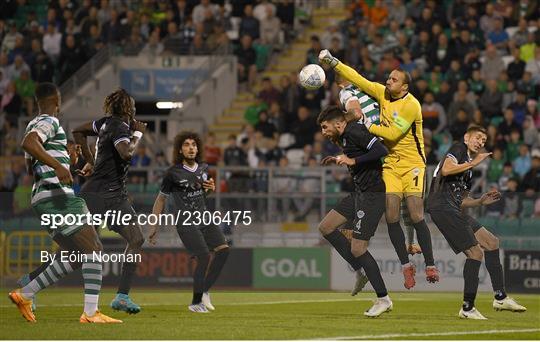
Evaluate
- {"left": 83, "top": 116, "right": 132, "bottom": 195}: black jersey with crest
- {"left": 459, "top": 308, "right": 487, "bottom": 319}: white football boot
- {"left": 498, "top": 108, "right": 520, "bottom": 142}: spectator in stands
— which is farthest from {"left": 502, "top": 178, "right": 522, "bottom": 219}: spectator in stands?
{"left": 83, "top": 116, "right": 132, "bottom": 195}: black jersey with crest

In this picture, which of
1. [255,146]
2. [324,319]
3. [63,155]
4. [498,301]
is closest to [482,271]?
[255,146]

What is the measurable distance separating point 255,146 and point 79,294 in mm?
6969

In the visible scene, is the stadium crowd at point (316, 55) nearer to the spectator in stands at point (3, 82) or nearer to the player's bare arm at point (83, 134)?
the spectator in stands at point (3, 82)

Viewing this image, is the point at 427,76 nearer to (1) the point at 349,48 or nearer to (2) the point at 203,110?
(1) the point at 349,48

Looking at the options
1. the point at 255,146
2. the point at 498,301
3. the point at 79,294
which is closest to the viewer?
the point at 498,301

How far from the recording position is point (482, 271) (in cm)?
2381

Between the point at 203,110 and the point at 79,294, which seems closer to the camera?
the point at 79,294

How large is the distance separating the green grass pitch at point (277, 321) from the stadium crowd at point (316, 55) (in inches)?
240

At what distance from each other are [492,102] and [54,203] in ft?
49.8

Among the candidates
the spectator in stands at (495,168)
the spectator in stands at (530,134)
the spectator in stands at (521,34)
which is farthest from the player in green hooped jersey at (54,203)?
the spectator in stands at (521,34)

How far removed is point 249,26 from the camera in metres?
31.5

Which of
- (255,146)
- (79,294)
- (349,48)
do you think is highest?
(349,48)

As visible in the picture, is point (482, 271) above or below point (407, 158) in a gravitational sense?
below

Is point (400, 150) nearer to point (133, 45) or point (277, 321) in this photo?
point (277, 321)
